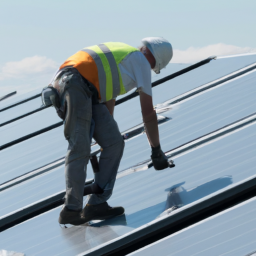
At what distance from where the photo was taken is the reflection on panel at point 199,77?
600cm

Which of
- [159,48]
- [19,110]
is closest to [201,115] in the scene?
[159,48]

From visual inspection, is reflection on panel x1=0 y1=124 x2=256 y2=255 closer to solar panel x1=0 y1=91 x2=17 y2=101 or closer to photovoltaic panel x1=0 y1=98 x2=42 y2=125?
photovoltaic panel x1=0 y1=98 x2=42 y2=125

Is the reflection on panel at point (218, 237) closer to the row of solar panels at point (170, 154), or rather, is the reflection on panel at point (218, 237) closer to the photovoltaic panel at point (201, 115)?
the row of solar panels at point (170, 154)

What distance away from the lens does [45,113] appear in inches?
280

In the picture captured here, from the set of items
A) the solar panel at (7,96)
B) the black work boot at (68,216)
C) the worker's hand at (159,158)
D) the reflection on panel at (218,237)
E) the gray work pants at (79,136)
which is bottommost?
the solar panel at (7,96)

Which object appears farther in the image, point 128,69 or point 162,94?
point 162,94

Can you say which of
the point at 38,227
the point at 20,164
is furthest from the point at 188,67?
the point at 38,227

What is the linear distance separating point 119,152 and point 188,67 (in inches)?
136

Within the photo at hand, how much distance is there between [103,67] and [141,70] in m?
0.25

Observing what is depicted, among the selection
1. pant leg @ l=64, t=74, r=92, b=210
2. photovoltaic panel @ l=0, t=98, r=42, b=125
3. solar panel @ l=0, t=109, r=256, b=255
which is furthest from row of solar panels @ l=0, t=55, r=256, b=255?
photovoltaic panel @ l=0, t=98, r=42, b=125

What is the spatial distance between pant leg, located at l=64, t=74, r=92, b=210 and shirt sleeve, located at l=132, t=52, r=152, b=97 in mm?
366

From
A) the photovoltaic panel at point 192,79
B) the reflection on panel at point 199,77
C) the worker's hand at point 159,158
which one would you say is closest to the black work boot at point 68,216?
the worker's hand at point 159,158

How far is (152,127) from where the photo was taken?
12.1ft

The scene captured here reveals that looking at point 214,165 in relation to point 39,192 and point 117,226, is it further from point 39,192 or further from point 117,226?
point 39,192
